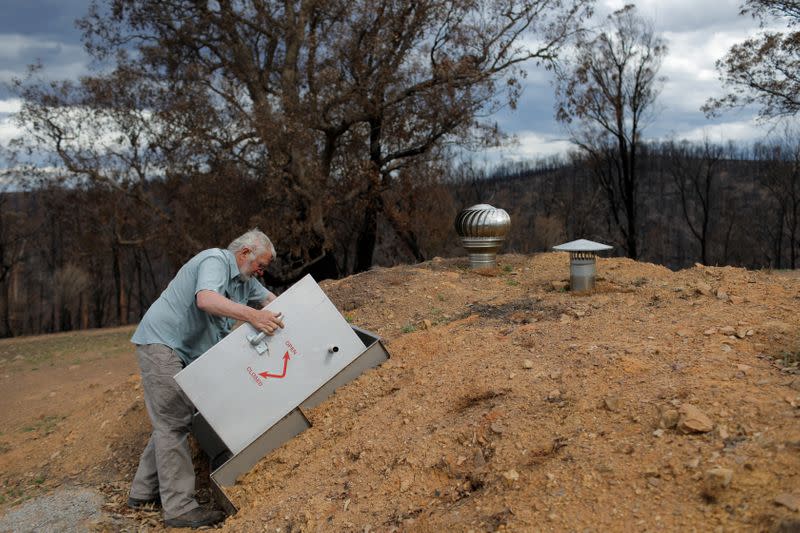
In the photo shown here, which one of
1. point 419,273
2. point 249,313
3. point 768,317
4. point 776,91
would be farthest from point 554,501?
point 776,91

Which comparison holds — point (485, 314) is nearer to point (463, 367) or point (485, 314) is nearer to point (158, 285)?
point (463, 367)

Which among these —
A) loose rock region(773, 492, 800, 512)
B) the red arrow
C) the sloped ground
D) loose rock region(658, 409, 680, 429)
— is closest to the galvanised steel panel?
the red arrow

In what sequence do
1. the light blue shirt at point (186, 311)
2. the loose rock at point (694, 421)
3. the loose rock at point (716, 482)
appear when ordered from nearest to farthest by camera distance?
the loose rock at point (716, 482), the loose rock at point (694, 421), the light blue shirt at point (186, 311)

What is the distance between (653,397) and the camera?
10.9ft

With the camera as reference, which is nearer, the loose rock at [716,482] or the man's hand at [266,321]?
the loose rock at [716,482]

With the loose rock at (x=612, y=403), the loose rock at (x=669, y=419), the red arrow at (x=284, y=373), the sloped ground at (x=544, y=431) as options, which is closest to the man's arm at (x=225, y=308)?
the red arrow at (x=284, y=373)

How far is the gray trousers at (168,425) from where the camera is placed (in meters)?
4.05

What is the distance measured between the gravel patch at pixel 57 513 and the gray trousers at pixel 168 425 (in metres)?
0.63

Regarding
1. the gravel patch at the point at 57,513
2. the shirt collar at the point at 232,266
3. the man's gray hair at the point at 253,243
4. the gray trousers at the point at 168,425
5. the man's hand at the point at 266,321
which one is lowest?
the gravel patch at the point at 57,513

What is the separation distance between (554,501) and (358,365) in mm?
2283

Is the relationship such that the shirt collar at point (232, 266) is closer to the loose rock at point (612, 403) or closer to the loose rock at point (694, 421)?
the loose rock at point (612, 403)

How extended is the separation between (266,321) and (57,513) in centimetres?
208

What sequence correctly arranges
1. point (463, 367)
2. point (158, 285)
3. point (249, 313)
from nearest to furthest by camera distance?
point (249, 313) → point (463, 367) → point (158, 285)

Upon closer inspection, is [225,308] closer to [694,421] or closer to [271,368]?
[271,368]
